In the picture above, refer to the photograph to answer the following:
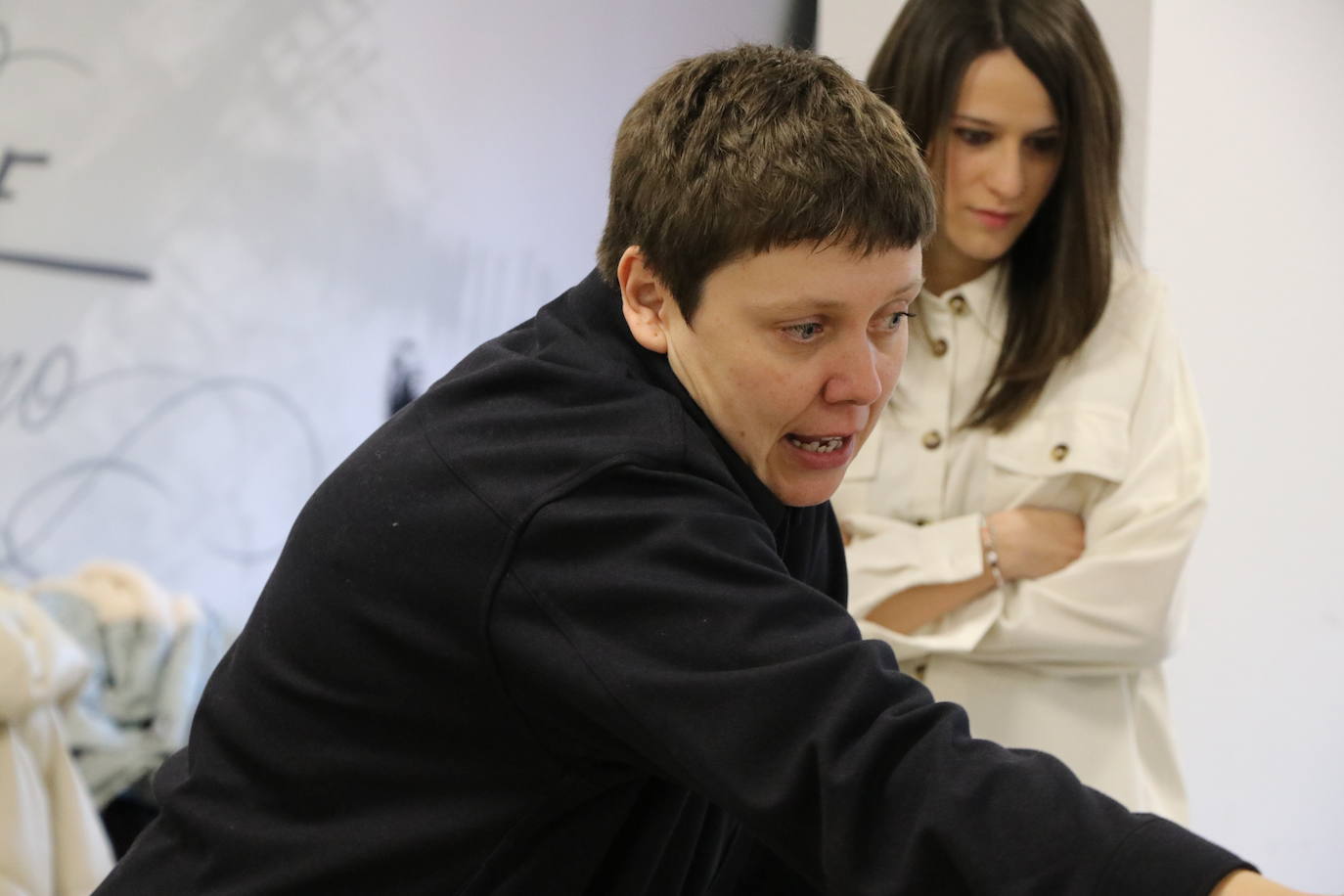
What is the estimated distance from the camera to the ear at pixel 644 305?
3.41ft

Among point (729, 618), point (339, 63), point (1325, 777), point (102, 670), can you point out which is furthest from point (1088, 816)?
point (1325, 777)

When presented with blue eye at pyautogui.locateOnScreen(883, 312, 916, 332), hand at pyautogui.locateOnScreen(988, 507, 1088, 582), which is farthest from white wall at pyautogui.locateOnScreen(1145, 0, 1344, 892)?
blue eye at pyautogui.locateOnScreen(883, 312, 916, 332)

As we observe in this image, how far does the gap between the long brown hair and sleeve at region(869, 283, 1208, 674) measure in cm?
13

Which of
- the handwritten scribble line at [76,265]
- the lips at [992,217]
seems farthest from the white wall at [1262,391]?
the handwritten scribble line at [76,265]

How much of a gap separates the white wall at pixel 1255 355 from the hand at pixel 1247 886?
1.82 meters

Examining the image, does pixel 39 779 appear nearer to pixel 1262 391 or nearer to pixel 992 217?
pixel 992 217

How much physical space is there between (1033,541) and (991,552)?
2.1 inches

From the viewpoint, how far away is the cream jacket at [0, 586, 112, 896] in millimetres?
2006

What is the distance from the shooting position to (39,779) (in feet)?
6.84

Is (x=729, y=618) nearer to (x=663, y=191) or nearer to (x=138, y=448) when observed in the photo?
(x=663, y=191)

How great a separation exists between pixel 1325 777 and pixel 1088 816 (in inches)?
99.4

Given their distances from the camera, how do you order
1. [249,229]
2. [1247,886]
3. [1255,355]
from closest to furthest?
[1247,886], [249,229], [1255,355]

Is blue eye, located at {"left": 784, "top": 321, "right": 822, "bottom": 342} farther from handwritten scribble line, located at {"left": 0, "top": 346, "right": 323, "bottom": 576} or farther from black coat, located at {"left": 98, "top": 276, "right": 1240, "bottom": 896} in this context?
handwritten scribble line, located at {"left": 0, "top": 346, "right": 323, "bottom": 576}

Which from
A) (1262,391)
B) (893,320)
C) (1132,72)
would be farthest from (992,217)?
(1262,391)
